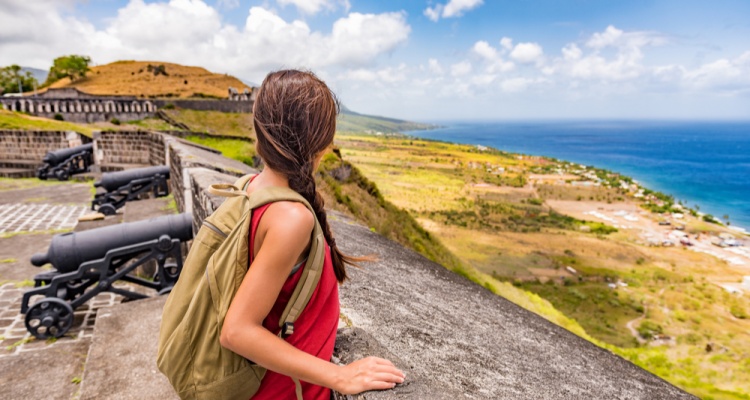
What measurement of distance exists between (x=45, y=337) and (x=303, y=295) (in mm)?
5372

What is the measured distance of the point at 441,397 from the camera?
1.71m

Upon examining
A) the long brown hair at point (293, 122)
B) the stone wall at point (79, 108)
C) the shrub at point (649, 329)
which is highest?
the stone wall at point (79, 108)

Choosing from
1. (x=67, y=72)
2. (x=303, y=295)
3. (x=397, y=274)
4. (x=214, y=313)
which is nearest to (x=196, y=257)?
(x=214, y=313)

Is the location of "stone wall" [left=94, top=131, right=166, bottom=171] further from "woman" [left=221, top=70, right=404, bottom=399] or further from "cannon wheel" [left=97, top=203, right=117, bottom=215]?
"woman" [left=221, top=70, right=404, bottom=399]

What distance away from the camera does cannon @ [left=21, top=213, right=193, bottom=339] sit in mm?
5008

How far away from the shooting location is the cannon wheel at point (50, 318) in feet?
16.1

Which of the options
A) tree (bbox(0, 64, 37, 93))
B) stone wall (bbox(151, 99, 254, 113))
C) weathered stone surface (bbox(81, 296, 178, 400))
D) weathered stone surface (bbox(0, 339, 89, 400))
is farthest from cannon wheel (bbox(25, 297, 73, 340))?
tree (bbox(0, 64, 37, 93))

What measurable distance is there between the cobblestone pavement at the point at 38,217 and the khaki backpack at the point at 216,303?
406 inches

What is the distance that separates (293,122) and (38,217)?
12.1 m

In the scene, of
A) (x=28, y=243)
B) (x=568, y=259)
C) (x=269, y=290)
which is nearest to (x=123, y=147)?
(x=28, y=243)

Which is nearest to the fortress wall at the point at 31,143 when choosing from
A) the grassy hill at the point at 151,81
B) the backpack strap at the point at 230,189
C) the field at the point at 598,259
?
the field at the point at 598,259

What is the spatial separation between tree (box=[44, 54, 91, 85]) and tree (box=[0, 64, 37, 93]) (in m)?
4.49

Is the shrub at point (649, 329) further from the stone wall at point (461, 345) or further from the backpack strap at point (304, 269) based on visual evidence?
the backpack strap at point (304, 269)

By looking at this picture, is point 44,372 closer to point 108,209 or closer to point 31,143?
point 108,209
